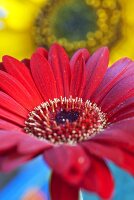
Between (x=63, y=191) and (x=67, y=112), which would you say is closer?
(x=63, y=191)

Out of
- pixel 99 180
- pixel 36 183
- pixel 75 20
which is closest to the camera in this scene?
pixel 99 180

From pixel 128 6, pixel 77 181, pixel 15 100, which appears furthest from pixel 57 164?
pixel 128 6

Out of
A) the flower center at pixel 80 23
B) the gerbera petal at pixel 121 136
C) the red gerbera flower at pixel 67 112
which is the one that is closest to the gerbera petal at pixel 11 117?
the red gerbera flower at pixel 67 112

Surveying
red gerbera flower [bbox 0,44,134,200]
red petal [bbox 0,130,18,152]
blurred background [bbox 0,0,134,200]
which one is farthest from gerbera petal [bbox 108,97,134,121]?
blurred background [bbox 0,0,134,200]

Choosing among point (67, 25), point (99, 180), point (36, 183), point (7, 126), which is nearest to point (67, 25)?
point (67, 25)

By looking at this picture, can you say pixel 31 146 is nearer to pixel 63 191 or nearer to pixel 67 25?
pixel 63 191

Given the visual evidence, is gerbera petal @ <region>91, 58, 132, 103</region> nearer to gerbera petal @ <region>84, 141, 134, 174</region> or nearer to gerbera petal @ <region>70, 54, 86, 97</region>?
gerbera petal @ <region>70, 54, 86, 97</region>

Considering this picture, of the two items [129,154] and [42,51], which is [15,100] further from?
[129,154]
